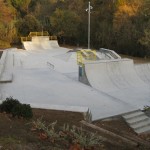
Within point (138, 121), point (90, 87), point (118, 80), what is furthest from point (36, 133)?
point (118, 80)

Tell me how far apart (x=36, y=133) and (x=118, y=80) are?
479 inches

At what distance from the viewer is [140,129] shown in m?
11.0

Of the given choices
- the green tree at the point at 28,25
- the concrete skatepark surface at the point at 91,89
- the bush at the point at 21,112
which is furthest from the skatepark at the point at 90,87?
the green tree at the point at 28,25

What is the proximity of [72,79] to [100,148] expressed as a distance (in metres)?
12.6

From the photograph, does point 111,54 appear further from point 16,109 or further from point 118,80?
point 16,109

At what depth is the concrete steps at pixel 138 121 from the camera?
433 inches

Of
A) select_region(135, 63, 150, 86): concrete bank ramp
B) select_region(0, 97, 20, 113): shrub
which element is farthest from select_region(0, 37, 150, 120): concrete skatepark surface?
select_region(0, 97, 20, 113): shrub

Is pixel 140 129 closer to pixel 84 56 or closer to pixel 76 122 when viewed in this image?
pixel 76 122

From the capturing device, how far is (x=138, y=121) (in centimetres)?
1155

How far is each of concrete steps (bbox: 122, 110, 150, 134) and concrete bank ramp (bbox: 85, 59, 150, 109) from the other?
2.99 m

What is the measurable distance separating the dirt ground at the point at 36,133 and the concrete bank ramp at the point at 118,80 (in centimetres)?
505

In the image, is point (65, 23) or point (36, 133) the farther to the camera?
point (65, 23)

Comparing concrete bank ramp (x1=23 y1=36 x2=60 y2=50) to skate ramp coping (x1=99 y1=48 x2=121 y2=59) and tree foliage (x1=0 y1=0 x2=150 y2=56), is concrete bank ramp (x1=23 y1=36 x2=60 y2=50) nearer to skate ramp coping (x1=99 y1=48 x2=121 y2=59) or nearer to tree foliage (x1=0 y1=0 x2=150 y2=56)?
tree foliage (x1=0 y1=0 x2=150 y2=56)

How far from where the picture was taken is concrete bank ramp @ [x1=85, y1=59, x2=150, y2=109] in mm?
16156
